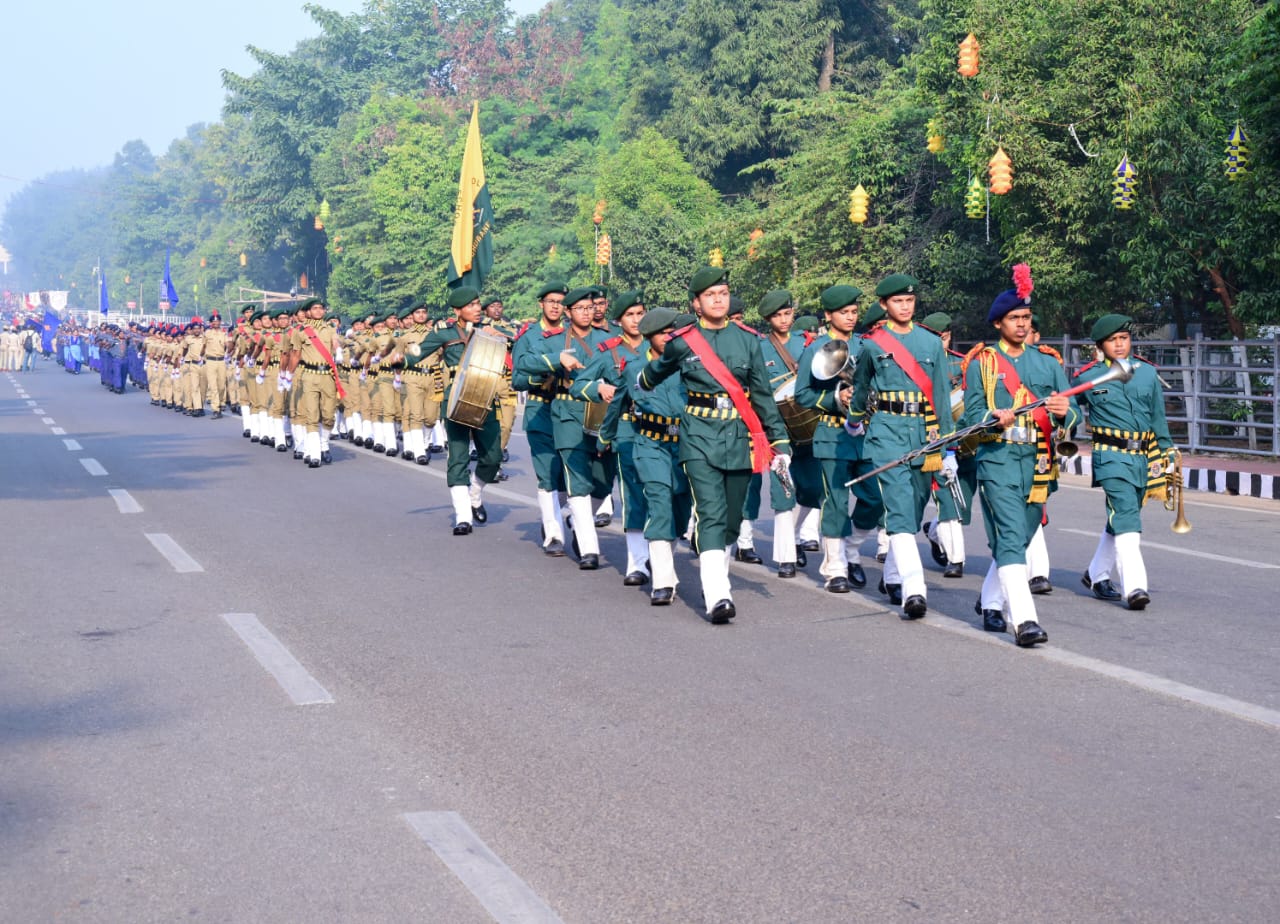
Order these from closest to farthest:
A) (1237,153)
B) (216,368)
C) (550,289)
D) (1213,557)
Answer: (1213,557) → (550,289) → (1237,153) → (216,368)

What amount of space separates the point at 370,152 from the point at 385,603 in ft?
229

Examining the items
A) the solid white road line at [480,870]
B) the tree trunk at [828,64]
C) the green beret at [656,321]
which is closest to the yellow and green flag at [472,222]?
the green beret at [656,321]

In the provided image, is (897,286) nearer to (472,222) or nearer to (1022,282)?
(1022,282)

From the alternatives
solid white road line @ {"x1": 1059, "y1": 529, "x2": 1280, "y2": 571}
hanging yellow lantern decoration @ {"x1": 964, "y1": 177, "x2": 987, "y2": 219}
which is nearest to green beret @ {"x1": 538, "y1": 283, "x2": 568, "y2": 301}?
solid white road line @ {"x1": 1059, "y1": 529, "x2": 1280, "y2": 571}

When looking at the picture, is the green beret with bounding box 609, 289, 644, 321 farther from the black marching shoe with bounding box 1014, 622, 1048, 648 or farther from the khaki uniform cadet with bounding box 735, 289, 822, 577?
the black marching shoe with bounding box 1014, 622, 1048, 648

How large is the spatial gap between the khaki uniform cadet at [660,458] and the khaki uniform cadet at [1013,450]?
1.76m

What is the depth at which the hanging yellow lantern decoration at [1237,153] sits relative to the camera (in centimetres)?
1893

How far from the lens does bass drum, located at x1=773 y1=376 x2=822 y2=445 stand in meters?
11.4

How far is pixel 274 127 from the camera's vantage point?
90625mm

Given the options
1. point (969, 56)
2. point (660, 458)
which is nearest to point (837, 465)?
point (660, 458)

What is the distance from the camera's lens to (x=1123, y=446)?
33.0 ft

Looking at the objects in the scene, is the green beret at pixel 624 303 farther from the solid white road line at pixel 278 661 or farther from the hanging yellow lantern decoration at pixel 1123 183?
the hanging yellow lantern decoration at pixel 1123 183

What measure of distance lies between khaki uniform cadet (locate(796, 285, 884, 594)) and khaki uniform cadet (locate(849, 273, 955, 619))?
655mm

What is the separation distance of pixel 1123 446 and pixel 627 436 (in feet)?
10.2
